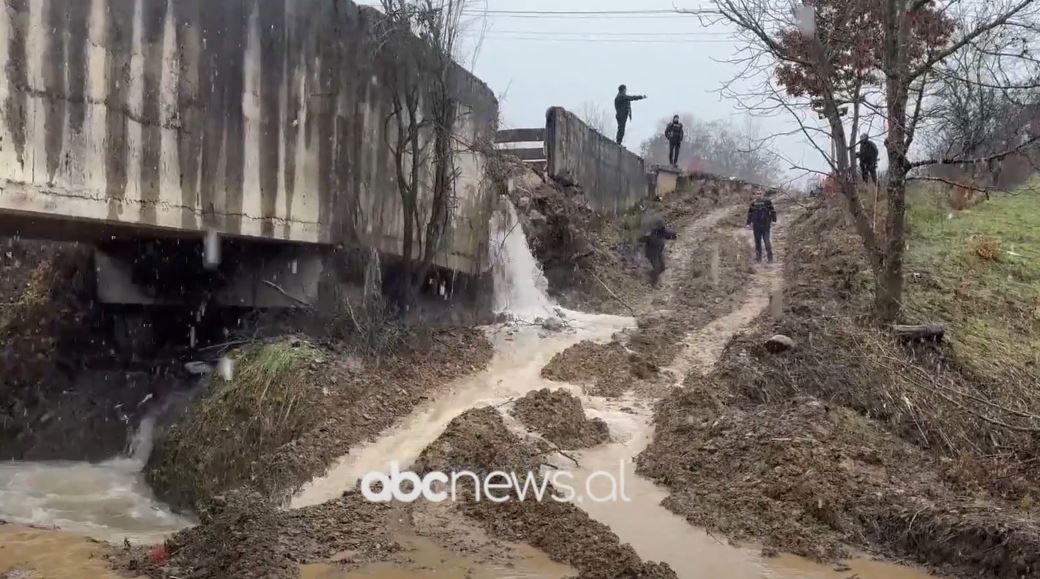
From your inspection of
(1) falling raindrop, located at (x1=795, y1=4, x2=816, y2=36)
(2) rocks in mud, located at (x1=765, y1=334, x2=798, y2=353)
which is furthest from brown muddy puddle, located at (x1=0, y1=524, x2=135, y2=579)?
(1) falling raindrop, located at (x1=795, y1=4, x2=816, y2=36)

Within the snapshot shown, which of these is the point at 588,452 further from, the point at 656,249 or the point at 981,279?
the point at 656,249

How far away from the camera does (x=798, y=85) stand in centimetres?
1312

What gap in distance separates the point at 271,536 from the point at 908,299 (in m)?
8.96

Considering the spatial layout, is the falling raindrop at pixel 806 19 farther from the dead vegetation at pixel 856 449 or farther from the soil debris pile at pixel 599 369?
the soil debris pile at pixel 599 369

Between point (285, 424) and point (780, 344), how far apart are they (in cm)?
551

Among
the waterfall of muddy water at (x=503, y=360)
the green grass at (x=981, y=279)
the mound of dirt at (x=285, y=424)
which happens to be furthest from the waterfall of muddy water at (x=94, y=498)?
the green grass at (x=981, y=279)

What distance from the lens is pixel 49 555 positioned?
5988 mm

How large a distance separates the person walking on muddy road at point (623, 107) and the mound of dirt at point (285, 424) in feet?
45.8

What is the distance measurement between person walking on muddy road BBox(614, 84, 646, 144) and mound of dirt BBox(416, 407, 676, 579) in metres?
14.8

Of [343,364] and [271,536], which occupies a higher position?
[343,364]

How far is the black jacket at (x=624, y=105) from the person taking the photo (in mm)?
21781

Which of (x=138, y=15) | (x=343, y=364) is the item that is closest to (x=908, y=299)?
(x=343, y=364)

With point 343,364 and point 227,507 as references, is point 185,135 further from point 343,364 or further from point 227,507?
point 227,507

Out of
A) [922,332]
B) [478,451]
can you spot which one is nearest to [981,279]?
[922,332]
